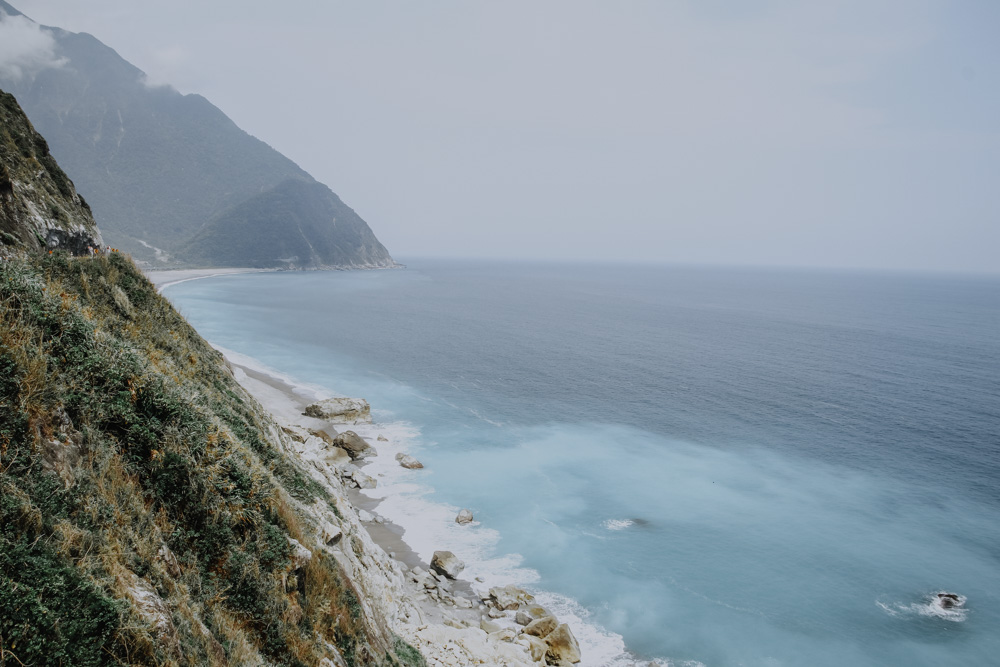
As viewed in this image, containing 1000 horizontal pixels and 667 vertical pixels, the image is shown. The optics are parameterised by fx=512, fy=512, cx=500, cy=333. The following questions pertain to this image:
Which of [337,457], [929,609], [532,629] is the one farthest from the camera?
[337,457]

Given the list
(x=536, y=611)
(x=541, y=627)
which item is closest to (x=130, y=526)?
(x=541, y=627)

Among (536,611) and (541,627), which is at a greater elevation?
(541,627)

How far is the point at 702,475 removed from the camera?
134 feet

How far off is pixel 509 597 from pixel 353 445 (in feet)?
64.3

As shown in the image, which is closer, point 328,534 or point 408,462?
point 328,534

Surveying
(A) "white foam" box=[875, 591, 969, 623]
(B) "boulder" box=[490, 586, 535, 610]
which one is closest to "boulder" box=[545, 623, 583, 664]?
(B) "boulder" box=[490, 586, 535, 610]

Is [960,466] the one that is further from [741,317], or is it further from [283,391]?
[741,317]

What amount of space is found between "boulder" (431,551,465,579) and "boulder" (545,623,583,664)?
642cm

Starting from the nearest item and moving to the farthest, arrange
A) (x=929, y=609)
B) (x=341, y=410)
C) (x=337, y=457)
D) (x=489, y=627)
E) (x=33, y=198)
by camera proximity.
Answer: (x=33, y=198), (x=489, y=627), (x=929, y=609), (x=337, y=457), (x=341, y=410)

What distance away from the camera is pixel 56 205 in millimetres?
20125

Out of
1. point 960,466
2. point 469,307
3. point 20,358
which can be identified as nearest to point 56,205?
point 20,358

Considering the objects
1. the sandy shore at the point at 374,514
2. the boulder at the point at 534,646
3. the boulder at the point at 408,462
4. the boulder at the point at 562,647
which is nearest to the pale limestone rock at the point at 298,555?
the sandy shore at the point at 374,514

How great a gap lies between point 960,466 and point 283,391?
61.4 metres

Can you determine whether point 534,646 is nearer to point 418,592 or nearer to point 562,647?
point 562,647
